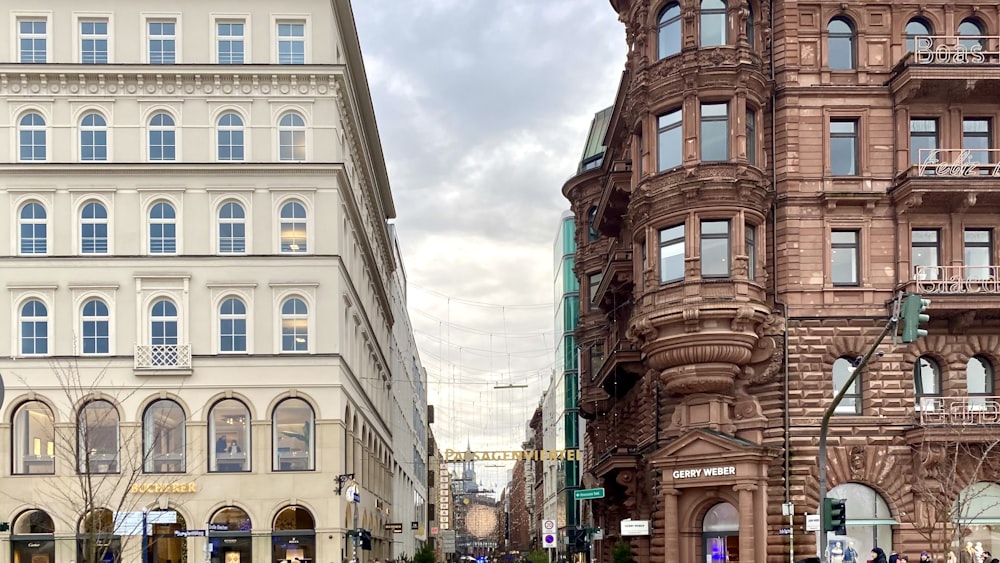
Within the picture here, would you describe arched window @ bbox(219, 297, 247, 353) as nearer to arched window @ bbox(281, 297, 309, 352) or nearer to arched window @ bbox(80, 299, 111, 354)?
arched window @ bbox(281, 297, 309, 352)

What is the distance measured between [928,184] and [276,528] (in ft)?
99.4

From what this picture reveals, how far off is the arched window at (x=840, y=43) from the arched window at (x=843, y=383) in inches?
442

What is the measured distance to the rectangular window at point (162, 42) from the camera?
5288 centimetres

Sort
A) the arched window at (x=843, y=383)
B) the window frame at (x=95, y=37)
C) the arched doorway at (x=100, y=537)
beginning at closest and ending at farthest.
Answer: the arched window at (x=843, y=383) → the arched doorway at (x=100, y=537) → the window frame at (x=95, y=37)

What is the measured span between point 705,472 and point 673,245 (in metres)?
8.34

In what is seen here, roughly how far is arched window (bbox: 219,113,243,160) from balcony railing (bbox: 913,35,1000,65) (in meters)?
29.1

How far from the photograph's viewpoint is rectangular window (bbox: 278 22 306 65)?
53.6 metres

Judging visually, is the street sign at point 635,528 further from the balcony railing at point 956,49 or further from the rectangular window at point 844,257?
the balcony railing at point 956,49

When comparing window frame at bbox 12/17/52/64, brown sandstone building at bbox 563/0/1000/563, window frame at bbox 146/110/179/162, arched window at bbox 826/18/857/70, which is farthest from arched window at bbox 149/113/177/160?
arched window at bbox 826/18/857/70

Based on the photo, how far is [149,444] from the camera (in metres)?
50.8

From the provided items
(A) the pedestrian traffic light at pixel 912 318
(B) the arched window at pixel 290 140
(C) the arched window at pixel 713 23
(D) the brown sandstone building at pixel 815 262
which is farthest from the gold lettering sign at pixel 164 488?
(A) the pedestrian traffic light at pixel 912 318

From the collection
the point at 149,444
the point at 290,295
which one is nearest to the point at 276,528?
the point at 149,444

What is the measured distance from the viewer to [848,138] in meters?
43.4

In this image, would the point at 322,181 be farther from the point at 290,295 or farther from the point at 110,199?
the point at 110,199
